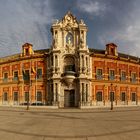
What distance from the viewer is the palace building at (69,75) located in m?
45.5

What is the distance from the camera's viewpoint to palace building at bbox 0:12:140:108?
4553 centimetres

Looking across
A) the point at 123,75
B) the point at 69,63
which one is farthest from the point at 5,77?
the point at 123,75

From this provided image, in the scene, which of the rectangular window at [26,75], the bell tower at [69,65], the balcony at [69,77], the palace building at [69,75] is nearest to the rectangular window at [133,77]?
the palace building at [69,75]

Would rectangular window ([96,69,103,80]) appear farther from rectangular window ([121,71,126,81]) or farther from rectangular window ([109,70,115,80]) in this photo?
rectangular window ([121,71,126,81])

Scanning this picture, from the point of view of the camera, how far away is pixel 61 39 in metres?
47.5

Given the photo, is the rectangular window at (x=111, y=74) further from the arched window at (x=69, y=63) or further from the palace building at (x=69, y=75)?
the arched window at (x=69, y=63)

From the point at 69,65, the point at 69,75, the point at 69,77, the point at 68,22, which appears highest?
the point at 68,22

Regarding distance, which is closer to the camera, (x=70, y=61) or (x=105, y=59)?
(x=70, y=61)

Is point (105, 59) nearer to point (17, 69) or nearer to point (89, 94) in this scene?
point (89, 94)

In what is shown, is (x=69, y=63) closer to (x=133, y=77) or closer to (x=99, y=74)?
(x=99, y=74)

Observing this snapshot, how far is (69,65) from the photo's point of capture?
153 ft

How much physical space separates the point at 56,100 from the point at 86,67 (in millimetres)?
8710

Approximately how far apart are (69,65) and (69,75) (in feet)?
9.40

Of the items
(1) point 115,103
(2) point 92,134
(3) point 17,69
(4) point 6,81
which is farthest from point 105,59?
(2) point 92,134
